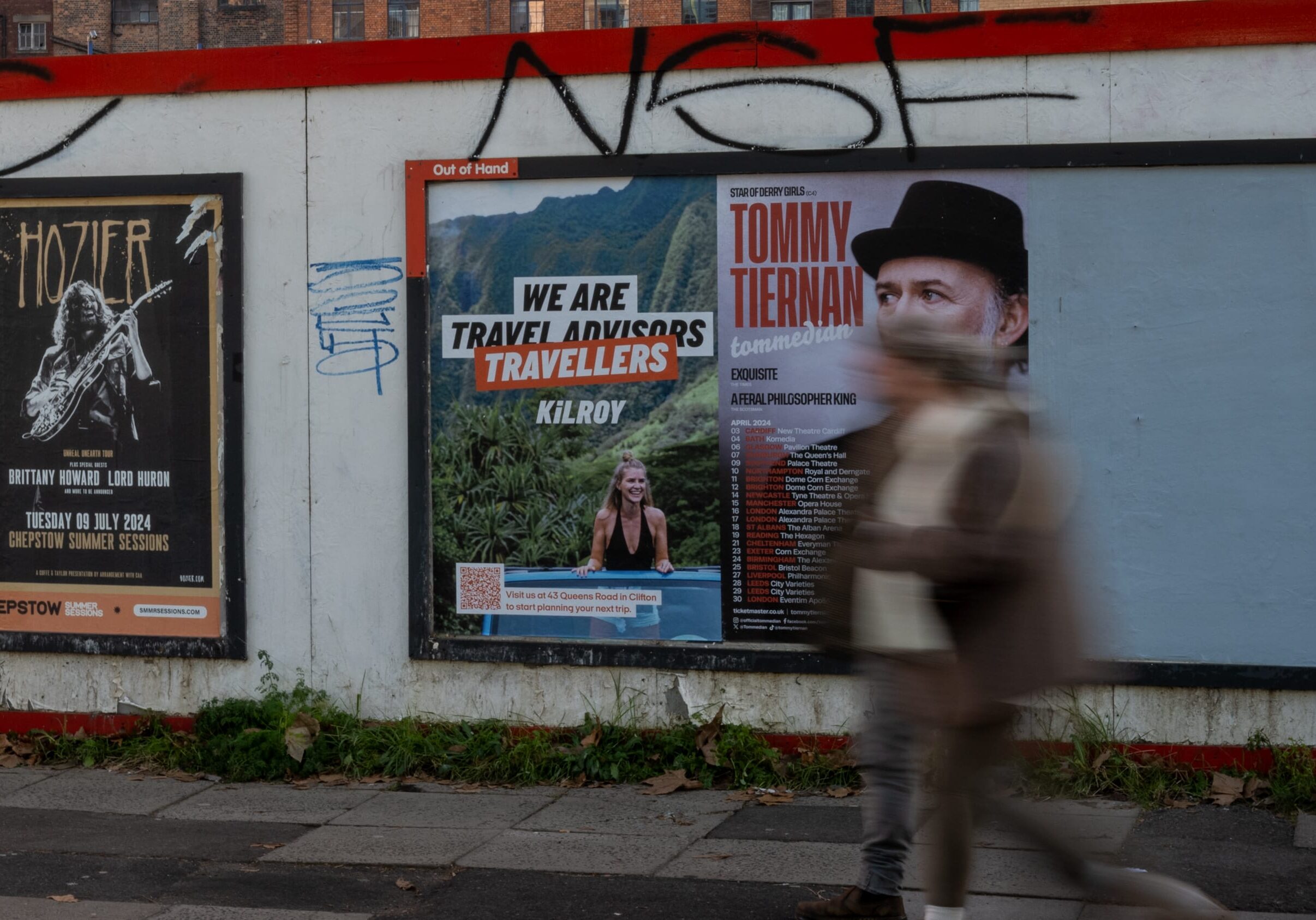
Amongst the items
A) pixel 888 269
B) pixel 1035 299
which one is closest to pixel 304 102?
pixel 888 269

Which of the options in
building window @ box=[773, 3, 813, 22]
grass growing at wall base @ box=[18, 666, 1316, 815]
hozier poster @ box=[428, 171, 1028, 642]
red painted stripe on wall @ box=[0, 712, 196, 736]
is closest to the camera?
grass growing at wall base @ box=[18, 666, 1316, 815]

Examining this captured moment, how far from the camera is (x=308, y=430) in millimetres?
7246

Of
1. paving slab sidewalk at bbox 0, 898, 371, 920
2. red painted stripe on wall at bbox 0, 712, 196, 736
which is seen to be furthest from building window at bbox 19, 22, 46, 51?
paving slab sidewalk at bbox 0, 898, 371, 920

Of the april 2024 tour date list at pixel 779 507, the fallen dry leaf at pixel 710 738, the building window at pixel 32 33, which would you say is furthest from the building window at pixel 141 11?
the fallen dry leaf at pixel 710 738

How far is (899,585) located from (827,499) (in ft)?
9.15

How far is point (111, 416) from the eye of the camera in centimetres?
746

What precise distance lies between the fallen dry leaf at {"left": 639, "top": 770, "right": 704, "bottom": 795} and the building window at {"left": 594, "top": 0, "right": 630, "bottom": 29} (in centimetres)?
4473

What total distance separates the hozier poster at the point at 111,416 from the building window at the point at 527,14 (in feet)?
147

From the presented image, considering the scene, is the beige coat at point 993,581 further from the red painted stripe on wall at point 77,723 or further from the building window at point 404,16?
the building window at point 404,16

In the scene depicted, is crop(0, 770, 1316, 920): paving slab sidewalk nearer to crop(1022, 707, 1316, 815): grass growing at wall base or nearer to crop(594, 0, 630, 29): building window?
crop(1022, 707, 1316, 815): grass growing at wall base

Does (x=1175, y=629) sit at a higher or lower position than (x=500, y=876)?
higher

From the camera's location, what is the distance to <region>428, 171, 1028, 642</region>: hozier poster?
A: 21.8ft

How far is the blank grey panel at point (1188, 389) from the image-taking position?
629 centimetres

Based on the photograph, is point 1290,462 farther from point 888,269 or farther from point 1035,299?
point 888,269
